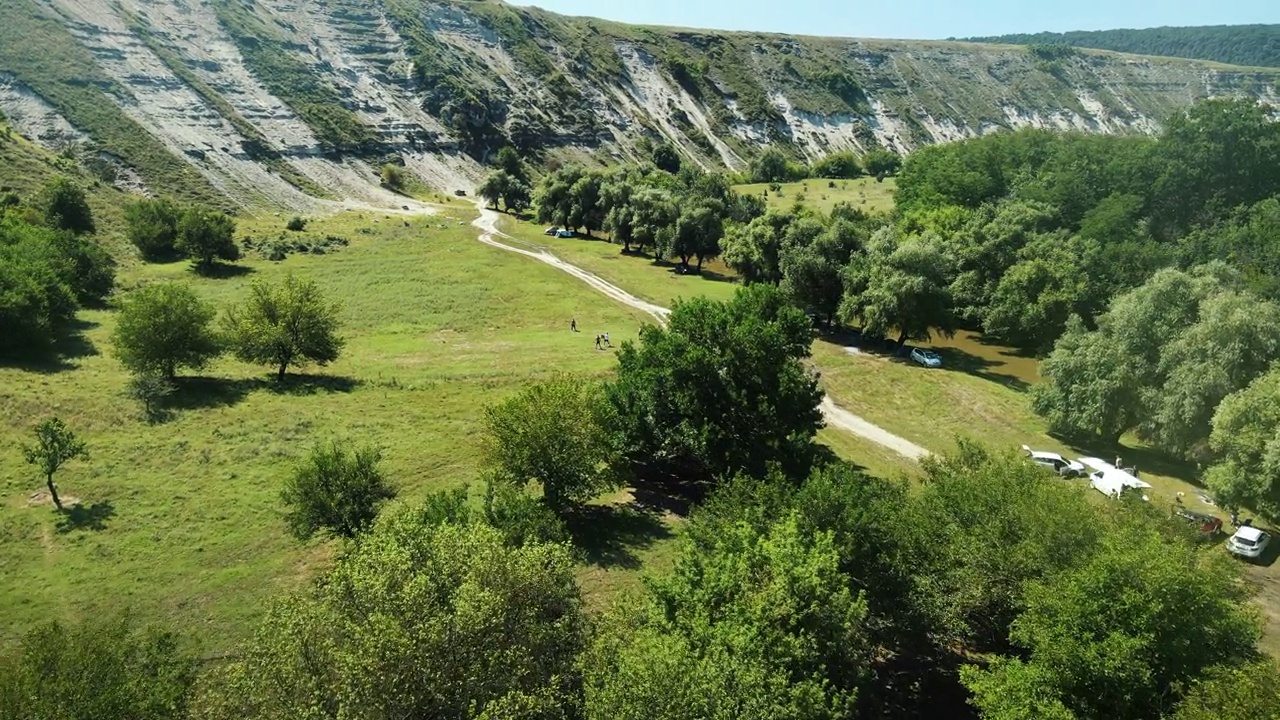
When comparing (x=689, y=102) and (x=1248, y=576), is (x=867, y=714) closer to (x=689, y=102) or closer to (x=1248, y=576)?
(x=1248, y=576)

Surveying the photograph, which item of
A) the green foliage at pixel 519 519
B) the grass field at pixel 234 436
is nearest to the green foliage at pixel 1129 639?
the green foliage at pixel 519 519

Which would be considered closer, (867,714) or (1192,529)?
(867,714)

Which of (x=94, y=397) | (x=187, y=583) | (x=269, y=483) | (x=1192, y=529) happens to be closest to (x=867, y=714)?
(x=1192, y=529)

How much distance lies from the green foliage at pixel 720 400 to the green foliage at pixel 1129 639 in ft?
46.1

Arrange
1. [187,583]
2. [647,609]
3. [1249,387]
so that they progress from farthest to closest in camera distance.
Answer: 1. [1249,387]
2. [187,583]
3. [647,609]

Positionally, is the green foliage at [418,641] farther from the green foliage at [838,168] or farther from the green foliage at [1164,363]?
the green foliage at [838,168]

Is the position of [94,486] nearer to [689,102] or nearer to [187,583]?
[187,583]

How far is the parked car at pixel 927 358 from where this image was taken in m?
51.6

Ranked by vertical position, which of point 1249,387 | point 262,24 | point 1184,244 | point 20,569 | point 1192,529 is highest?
point 262,24

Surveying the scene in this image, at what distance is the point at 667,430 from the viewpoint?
3170 cm

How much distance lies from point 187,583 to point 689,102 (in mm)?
169494

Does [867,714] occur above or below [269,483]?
above

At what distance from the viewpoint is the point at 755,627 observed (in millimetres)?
15461

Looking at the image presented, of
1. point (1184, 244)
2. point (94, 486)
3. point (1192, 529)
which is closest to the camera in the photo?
point (1192, 529)
